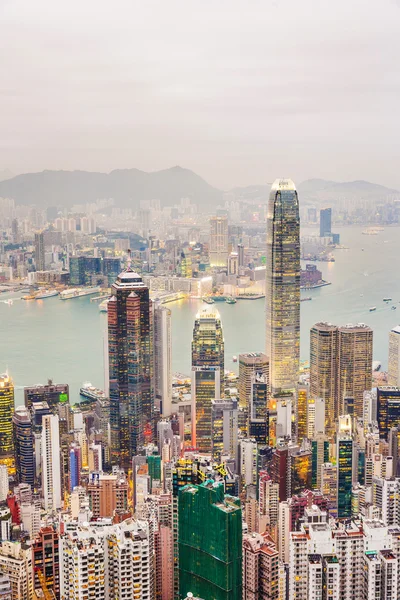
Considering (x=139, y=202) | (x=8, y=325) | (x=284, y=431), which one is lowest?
(x=284, y=431)

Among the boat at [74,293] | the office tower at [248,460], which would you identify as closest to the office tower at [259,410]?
the office tower at [248,460]

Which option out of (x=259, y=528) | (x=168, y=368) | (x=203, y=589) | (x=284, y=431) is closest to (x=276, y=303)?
(x=168, y=368)

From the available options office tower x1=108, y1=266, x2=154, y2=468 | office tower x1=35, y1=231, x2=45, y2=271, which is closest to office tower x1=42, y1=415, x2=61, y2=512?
office tower x1=108, y1=266, x2=154, y2=468

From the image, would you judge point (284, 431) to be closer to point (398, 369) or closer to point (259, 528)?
point (398, 369)

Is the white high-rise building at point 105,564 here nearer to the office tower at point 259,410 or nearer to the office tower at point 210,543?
the office tower at point 210,543

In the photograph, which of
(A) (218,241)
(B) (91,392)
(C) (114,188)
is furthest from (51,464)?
(A) (218,241)

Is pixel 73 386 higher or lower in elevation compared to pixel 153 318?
lower
